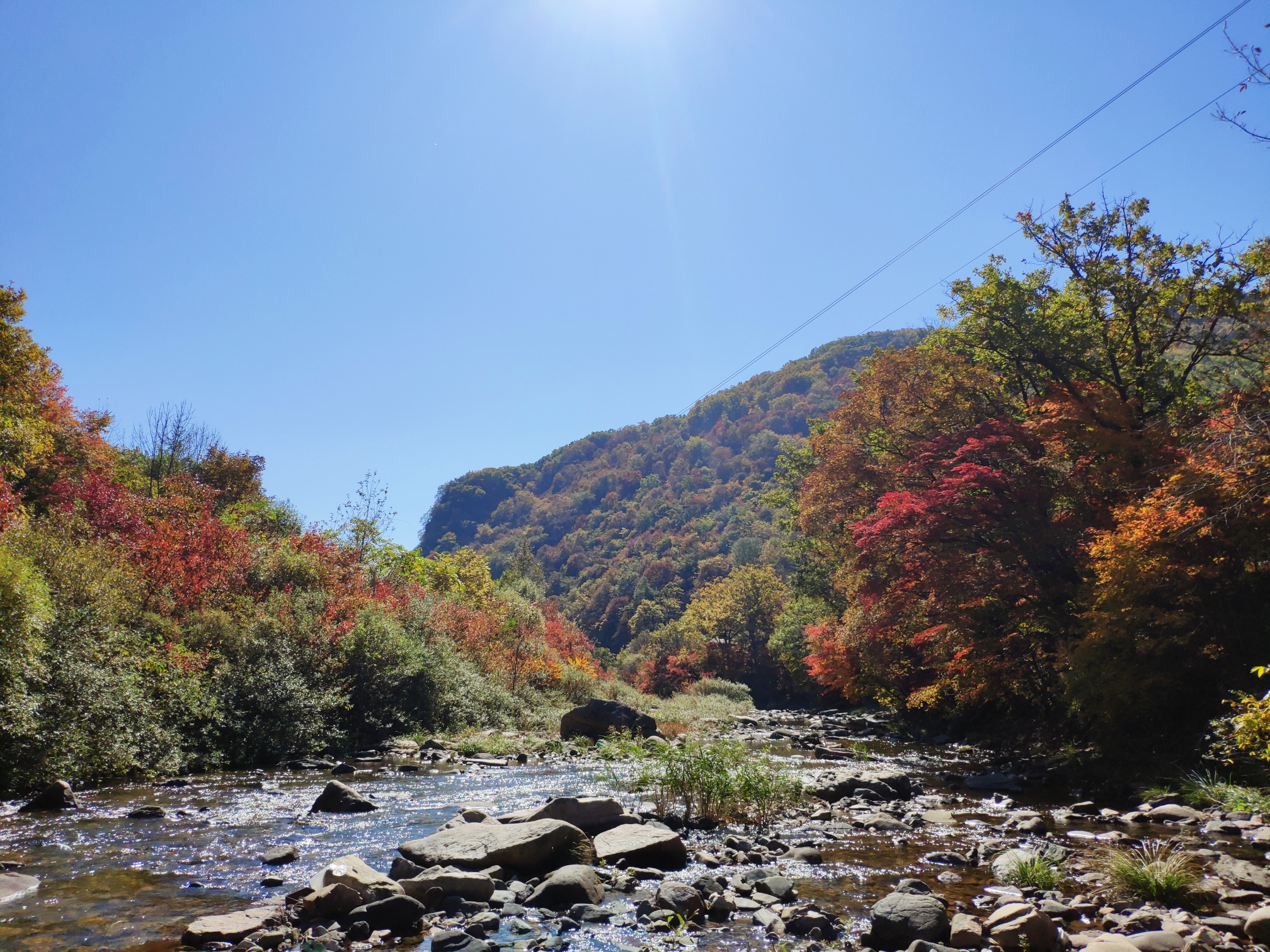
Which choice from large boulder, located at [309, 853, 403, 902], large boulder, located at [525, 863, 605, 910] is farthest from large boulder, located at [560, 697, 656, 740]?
large boulder, located at [309, 853, 403, 902]

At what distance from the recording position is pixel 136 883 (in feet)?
25.3

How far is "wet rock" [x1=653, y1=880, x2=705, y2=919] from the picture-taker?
23.7 ft

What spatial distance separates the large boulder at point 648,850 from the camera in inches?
351

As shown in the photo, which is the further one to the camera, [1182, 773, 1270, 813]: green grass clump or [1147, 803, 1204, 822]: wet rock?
[1147, 803, 1204, 822]: wet rock

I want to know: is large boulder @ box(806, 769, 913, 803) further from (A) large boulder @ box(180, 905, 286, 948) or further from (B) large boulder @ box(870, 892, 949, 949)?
(A) large boulder @ box(180, 905, 286, 948)

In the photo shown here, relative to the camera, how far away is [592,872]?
316 inches

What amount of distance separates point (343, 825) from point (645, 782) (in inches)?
190

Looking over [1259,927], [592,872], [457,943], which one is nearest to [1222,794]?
[1259,927]

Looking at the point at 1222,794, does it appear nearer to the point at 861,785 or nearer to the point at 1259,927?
the point at 861,785

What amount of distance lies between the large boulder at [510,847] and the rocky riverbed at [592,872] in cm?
3

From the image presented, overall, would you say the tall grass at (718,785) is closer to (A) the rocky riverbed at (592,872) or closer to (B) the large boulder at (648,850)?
(A) the rocky riverbed at (592,872)

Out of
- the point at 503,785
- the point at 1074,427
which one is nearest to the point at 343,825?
the point at 503,785

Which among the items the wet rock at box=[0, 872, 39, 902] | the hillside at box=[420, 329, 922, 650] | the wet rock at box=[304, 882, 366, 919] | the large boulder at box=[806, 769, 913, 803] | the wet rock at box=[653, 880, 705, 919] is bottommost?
the large boulder at box=[806, 769, 913, 803]

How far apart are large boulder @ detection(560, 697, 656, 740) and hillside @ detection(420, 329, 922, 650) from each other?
51.4 meters
